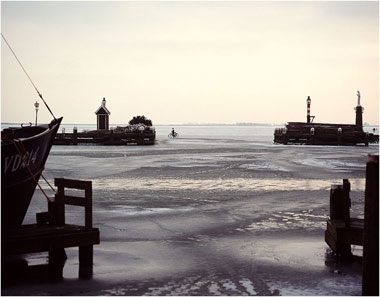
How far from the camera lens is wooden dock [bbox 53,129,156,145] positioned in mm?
50844

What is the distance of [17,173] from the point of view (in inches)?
331

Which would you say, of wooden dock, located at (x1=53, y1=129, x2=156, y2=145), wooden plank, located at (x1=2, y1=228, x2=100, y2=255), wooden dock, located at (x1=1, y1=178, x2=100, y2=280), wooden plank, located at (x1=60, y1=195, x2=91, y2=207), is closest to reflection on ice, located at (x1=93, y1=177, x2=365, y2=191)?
wooden plank, located at (x1=60, y1=195, x2=91, y2=207)

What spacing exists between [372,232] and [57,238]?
412 centimetres

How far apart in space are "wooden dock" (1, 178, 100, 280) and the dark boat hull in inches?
18.8

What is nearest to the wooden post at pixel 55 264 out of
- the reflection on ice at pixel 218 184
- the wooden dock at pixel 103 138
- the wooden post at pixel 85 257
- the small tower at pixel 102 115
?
the wooden post at pixel 85 257

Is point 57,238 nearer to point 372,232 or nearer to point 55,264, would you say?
point 55,264

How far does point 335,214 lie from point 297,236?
1.33 m

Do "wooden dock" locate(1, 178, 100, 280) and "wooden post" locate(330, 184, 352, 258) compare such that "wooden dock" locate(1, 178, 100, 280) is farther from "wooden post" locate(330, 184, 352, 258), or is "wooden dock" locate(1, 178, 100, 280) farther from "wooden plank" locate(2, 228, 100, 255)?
"wooden post" locate(330, 184, 352, 258)

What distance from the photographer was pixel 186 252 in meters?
8.92

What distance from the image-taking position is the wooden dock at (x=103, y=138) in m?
50.8

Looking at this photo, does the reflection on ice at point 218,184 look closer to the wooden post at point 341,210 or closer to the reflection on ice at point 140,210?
the reflection on ice at point 140,210

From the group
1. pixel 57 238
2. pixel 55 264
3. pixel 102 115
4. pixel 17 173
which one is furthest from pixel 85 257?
pixel 102 115

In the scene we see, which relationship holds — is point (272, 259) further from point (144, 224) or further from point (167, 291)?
point (144, 224)

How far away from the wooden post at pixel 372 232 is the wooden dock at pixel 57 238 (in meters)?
3.61
